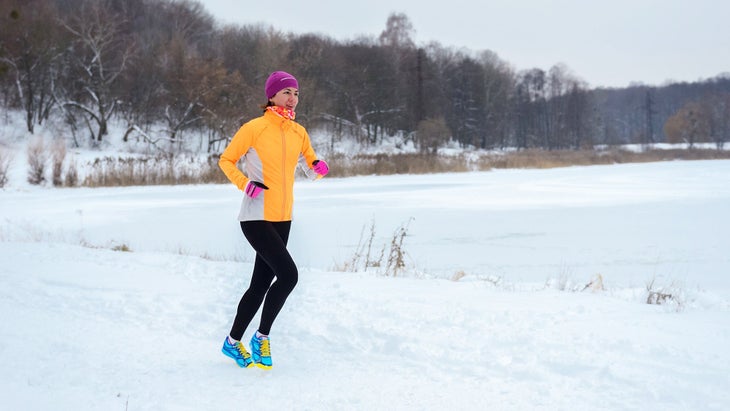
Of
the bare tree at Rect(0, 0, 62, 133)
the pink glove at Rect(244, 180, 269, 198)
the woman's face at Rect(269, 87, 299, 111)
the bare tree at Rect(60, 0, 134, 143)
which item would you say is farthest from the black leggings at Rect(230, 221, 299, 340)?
the bare tree at Rect(60, 0, 134, 143)

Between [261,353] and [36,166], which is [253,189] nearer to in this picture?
[261,353]

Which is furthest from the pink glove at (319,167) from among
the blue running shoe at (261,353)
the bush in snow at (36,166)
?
the bush in snow at (36,166)

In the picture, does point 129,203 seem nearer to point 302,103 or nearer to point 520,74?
point 302,103

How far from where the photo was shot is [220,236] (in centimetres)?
939

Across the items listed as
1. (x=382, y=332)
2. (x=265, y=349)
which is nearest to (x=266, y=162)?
(x=265, y=349)

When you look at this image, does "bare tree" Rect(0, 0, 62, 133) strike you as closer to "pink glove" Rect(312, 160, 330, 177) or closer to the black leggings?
"pink glove" Rect(312, 160, 330, 177)

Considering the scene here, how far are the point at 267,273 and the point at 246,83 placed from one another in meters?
35.2

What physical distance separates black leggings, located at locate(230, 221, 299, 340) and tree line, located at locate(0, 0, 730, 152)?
5.01m

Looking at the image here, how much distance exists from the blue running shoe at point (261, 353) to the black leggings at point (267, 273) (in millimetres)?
50

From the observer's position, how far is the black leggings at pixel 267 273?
9.54ft

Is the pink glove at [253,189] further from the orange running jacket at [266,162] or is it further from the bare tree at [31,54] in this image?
the bare tree at [31,54]

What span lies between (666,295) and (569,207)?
8601 mm

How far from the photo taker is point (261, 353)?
3004 millimetres

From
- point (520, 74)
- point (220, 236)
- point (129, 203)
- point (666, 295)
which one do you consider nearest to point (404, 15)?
point (520, 74)
